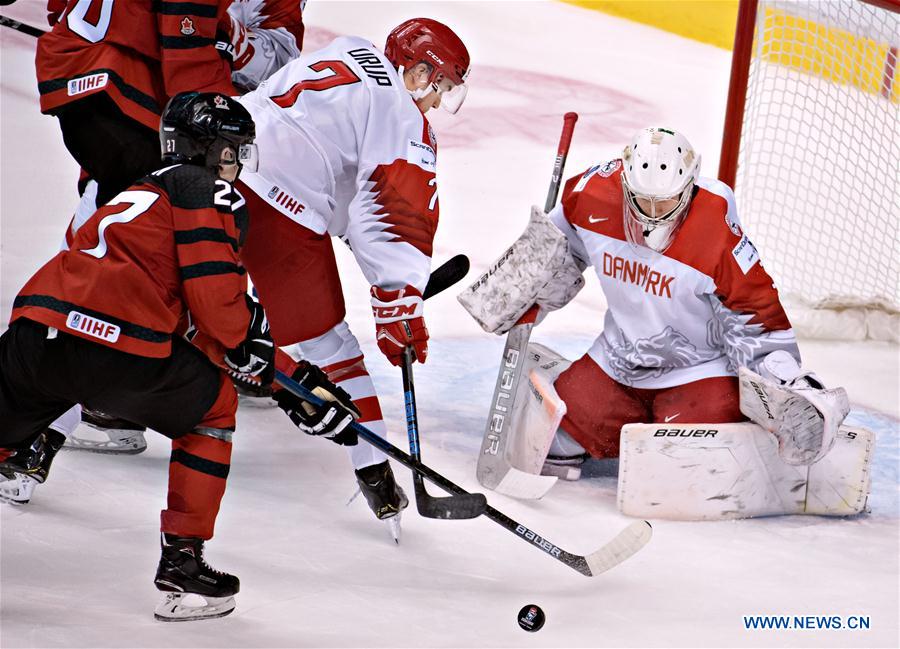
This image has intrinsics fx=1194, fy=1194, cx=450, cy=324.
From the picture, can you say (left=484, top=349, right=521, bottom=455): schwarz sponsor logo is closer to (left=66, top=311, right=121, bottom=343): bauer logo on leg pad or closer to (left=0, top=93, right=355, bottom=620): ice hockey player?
(left=0, top=93, right=355, bottom=620): ice hockey player

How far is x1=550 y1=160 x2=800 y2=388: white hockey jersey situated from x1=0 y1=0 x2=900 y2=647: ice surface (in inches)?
13.1

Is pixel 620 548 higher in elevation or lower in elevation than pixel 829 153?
lower

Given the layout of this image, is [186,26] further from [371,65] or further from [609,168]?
[609,168]

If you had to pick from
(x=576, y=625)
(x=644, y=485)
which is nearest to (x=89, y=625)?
(x=576, y=625)

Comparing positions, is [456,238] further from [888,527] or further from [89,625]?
[89,625]

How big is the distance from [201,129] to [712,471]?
55.7 inches

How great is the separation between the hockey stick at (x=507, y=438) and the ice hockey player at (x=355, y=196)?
384 millimetres

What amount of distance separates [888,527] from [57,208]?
2.96 m

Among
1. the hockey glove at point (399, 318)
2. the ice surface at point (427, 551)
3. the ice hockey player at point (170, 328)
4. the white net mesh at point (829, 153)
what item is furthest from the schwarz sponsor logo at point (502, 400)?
the white net mesh at point (829, 153)

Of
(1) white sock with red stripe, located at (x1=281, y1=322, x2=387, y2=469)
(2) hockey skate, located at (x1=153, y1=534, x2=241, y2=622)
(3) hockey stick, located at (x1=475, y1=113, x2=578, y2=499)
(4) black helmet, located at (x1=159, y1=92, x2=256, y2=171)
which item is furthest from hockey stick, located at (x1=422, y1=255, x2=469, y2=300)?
(2) hockey skate, located at (x1=153, y1=534, x2=241, y2=622)

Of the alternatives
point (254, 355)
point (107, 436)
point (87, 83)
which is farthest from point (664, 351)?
point (87, 83)

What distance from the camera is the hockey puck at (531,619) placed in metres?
2.14

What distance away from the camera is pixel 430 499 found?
2.51m

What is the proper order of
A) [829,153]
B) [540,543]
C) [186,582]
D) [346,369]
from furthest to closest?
[829,153], [346,369], [540,543], [186,582]
